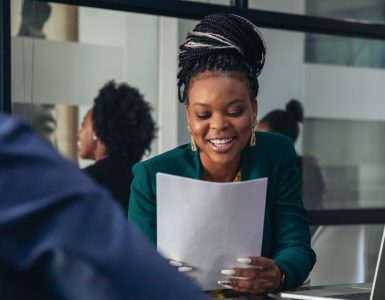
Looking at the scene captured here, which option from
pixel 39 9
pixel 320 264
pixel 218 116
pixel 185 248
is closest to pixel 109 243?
pixel 185 248

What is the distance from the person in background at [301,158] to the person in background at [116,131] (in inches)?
31.6

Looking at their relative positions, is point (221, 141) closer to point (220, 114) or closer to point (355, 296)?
point (220, 114)

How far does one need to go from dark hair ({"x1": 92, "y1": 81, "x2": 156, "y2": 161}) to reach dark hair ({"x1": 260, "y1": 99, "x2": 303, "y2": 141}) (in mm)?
830

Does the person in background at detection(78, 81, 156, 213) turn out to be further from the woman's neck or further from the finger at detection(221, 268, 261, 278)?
the finger at detection(221, 268, 261, 278)

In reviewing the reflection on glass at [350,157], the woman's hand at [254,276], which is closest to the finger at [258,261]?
the woman's hand at [254,276]

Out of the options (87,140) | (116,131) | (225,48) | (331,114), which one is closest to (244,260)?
(225,48)

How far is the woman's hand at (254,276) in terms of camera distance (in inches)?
77.9

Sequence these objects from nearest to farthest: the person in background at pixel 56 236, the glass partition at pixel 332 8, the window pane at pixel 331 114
→ the person in background at pixel 56 236 → the glass partition at pixel 332 8 → the window pane at pixel 331 114

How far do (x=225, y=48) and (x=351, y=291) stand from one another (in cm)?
72

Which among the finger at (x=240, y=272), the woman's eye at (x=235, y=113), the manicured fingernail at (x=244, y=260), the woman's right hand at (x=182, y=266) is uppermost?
the woman's eye at (x=235, y=113)

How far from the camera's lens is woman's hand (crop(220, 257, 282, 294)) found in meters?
1.98

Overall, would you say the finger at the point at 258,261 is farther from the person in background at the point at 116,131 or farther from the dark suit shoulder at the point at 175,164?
the person in background at the point at 116,131

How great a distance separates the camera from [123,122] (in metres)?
4.54

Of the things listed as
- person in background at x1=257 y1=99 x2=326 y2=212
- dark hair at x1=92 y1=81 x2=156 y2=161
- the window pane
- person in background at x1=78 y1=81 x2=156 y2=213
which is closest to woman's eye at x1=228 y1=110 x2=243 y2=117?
person in background at x1=78 y1=81 x2=156 y2=213
